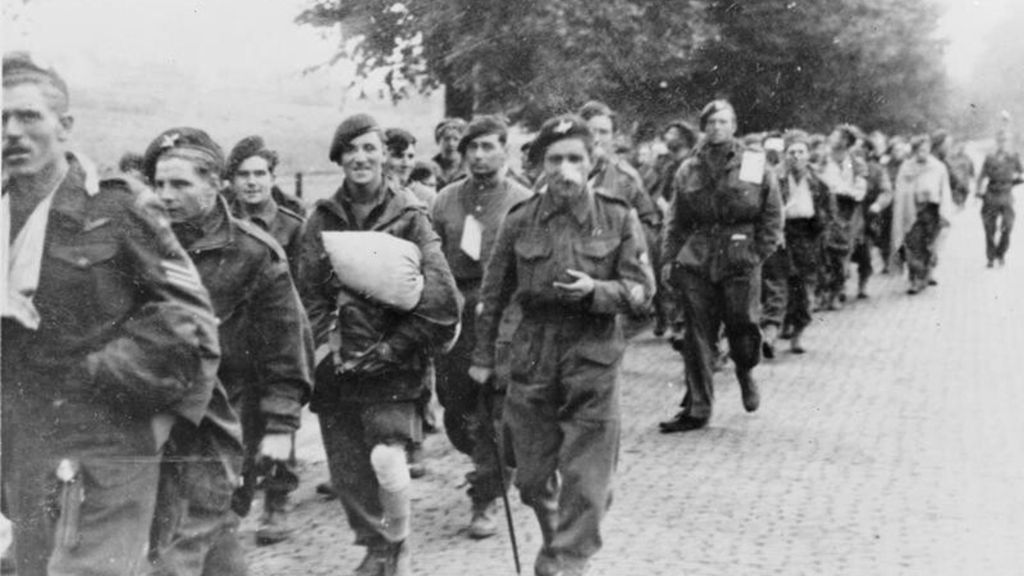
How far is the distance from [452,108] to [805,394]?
21.9 feet

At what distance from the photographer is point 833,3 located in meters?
23.4

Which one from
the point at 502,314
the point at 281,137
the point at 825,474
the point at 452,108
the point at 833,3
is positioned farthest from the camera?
the point at 833,3

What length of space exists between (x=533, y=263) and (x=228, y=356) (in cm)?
142

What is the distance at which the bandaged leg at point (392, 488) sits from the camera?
580 cm

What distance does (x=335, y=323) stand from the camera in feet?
19.5

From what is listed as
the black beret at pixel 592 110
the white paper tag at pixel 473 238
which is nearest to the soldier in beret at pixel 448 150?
the black beret at pixel 592 110

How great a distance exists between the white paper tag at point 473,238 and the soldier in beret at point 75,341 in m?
3.40

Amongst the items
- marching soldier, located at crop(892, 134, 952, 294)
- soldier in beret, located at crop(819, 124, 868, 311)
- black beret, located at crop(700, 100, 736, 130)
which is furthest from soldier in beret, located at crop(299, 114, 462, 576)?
marching soldier, located at crop(892, 134, 952, 294)

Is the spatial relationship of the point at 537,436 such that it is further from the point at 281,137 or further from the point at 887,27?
the point at 887,27

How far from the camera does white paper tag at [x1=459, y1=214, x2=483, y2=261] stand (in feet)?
24.0

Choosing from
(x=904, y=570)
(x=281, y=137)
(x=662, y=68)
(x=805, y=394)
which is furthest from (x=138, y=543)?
(x=662, y=68)

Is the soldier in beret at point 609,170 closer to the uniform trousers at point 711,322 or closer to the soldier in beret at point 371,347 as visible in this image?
the uniform trousers at point 711,322

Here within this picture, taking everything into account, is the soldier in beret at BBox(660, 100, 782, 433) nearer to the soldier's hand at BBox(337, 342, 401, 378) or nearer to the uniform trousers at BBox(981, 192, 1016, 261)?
the soldier's hand at BBox(337, 342, 401, 378)

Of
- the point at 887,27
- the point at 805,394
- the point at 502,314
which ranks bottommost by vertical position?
the point at 805,394
